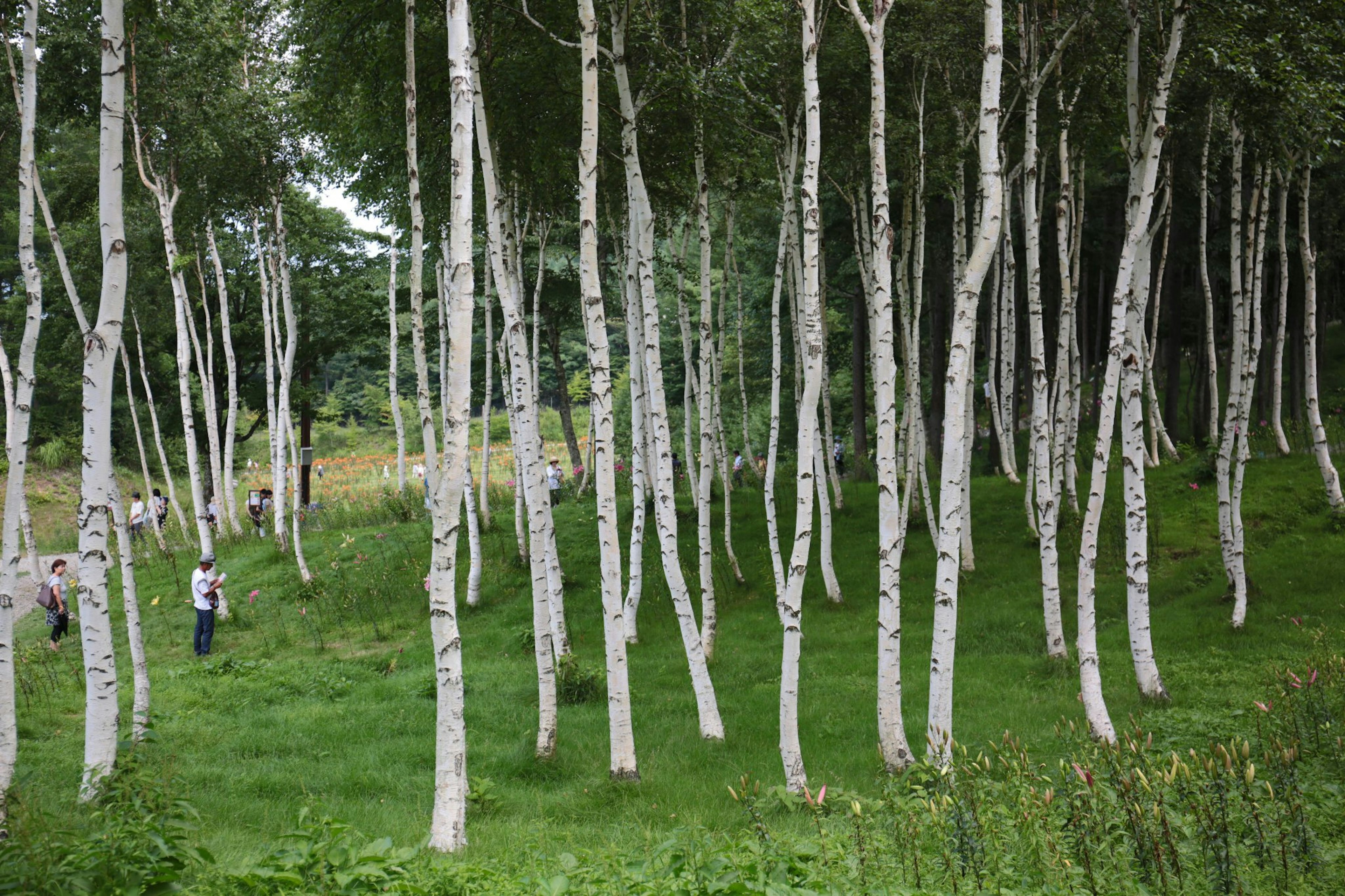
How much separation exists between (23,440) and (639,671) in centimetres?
757

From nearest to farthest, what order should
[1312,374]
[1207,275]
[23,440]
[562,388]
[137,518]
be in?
[23,440] → [1312,374] → [1207,275] → [137,518] → [562,388]

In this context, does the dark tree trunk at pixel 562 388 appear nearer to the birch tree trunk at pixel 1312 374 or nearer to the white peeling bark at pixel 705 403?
A: the white peeling bark at pixel 705 403

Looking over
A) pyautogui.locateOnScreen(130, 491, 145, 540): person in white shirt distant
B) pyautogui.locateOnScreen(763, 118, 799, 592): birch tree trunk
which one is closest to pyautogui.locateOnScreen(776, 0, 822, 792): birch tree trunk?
pyautogui.locateOnScreen(763, 118, 799, 592): birch tree trunk

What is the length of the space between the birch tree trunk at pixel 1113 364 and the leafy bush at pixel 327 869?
6.36 metres

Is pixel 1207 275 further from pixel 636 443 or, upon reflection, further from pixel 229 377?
pixel 229 377

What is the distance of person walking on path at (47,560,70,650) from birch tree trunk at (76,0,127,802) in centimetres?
890

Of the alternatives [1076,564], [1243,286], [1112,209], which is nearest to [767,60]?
[1243,286]

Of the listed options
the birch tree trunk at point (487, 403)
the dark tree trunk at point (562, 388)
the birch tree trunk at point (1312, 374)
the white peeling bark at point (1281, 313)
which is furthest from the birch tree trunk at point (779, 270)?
the dark tree trunk at point (562, 388)

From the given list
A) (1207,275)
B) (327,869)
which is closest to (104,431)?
(327,869)

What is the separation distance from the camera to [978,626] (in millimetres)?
12906

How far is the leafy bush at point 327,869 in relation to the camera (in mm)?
4480

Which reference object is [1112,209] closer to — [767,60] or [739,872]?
[767,60]

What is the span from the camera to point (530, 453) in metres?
9.57

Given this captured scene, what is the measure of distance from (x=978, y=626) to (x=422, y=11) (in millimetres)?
11161
